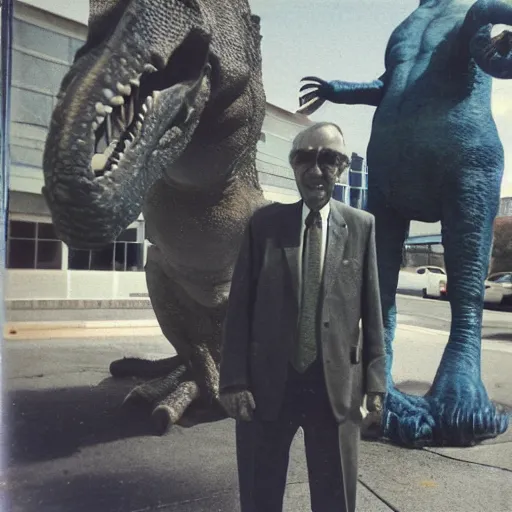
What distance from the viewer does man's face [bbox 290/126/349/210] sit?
123 centimetres

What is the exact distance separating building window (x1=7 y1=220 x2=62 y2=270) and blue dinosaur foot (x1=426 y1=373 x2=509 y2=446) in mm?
1222

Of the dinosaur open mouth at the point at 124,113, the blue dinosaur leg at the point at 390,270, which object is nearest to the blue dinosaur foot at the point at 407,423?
the blue dinosaur leg at the point at 390,270

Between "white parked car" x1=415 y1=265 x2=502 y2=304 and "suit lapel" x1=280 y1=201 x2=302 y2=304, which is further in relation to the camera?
"white parked car" x1=415 y1=265 x2=502 y2=304

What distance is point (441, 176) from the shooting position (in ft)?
6.59

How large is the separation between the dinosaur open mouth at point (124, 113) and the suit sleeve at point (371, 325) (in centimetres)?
52

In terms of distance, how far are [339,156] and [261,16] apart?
0.59 metres

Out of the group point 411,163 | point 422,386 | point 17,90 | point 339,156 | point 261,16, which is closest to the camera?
point 339,156

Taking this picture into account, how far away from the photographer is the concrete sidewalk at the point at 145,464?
157 cm

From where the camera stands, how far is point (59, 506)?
59.6 inches

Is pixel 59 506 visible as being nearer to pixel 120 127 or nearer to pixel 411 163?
pixel 120 127

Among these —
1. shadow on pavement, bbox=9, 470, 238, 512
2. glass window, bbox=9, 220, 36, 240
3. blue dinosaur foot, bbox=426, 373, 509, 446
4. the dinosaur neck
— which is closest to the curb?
glass window, bbox=9, 220, 36, 240

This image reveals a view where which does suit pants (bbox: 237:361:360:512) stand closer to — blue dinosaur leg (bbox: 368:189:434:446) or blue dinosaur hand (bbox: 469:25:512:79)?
blue dinosaur leg (bbox: 368:189:434:446)

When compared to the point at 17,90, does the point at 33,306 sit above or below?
below

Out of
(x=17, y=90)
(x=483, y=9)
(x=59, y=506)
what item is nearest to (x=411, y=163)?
(x=483, y=9)
